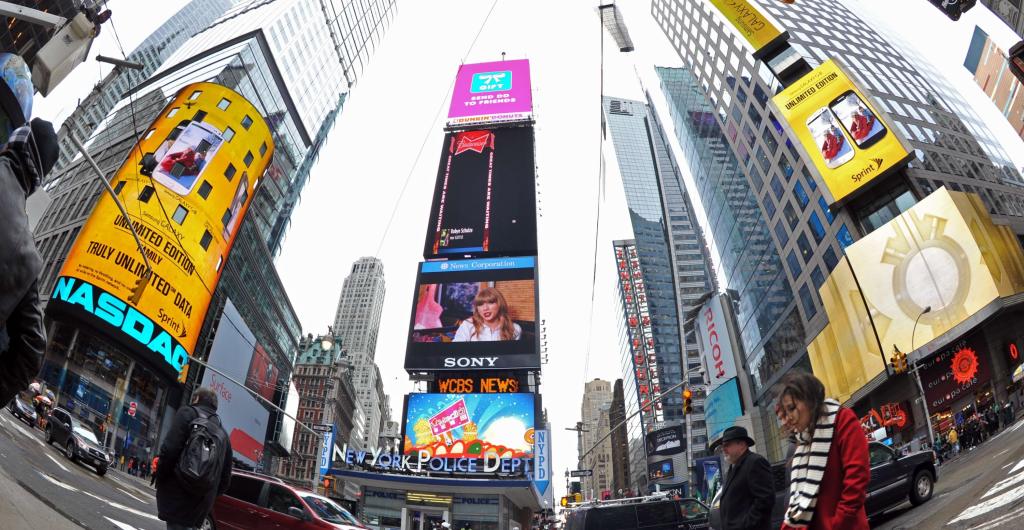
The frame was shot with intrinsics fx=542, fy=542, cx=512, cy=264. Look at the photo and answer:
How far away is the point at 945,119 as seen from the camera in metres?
47.5

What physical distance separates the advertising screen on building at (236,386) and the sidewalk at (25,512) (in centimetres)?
4660

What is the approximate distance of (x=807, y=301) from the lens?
45438 millimetres

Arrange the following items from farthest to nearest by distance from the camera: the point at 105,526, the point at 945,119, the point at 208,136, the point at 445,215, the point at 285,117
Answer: the point at 285,117 < the point at 445,215 < the point at 945,119 < the point at 208,136 < the point at 105,526

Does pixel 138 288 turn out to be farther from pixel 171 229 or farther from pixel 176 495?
pixel 176 495

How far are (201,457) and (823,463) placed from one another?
15.4ft

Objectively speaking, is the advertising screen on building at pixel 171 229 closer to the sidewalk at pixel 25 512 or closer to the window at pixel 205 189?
the window at pixel 205 189

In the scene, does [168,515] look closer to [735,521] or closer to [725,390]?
[735,521]

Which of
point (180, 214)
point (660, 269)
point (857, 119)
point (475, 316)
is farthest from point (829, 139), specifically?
point (660, 269)

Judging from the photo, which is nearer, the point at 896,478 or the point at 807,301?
the point at 896,478

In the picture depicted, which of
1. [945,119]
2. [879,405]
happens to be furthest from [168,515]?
[945,119]

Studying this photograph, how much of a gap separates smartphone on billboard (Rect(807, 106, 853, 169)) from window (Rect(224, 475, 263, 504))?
42.9 metres

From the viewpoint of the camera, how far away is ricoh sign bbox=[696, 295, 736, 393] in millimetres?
54938

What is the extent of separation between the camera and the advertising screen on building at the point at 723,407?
175 feet

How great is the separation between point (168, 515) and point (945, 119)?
6110 cm
